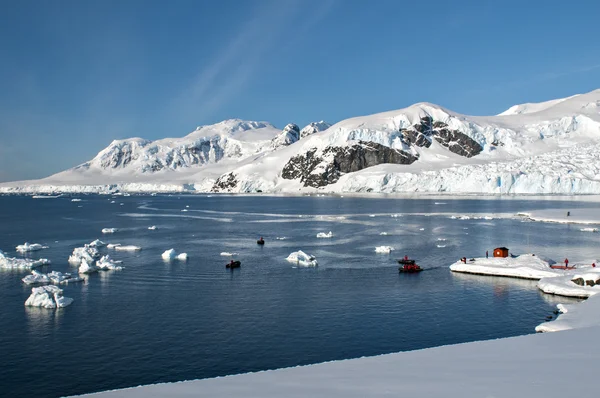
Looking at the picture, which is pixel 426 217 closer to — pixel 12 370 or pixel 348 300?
pixel 348 300

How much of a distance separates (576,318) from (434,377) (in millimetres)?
13813

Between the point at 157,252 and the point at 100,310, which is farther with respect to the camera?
the point at 157,252

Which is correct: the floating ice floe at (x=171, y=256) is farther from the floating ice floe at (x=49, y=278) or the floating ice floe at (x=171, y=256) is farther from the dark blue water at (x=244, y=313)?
the floating ice floe at (x=49, y=278)

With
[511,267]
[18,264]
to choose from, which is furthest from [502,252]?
[18,264]

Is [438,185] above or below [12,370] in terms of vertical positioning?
above

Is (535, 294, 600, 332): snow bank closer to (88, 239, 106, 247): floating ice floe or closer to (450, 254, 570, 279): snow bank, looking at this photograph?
(450, 254, 570, 279): snow bank

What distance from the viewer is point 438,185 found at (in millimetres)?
161125

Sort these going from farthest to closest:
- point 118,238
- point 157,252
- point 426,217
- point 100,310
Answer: point 426,217 < point 118,238 < point 157,252 < point 100,310

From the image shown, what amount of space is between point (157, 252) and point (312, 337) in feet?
97.8

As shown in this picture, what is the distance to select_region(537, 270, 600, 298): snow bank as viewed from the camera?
98.2 feet

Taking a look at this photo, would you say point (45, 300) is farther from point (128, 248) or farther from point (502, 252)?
point (502, 252)

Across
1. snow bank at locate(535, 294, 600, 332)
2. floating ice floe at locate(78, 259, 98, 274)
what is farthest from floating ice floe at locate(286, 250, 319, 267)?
snow bank at locate(535, 294, 600, 332)

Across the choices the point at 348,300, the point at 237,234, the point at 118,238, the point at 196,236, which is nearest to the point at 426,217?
the point at 237,234

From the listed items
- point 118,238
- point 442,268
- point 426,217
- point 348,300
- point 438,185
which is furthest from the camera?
point 438,185
